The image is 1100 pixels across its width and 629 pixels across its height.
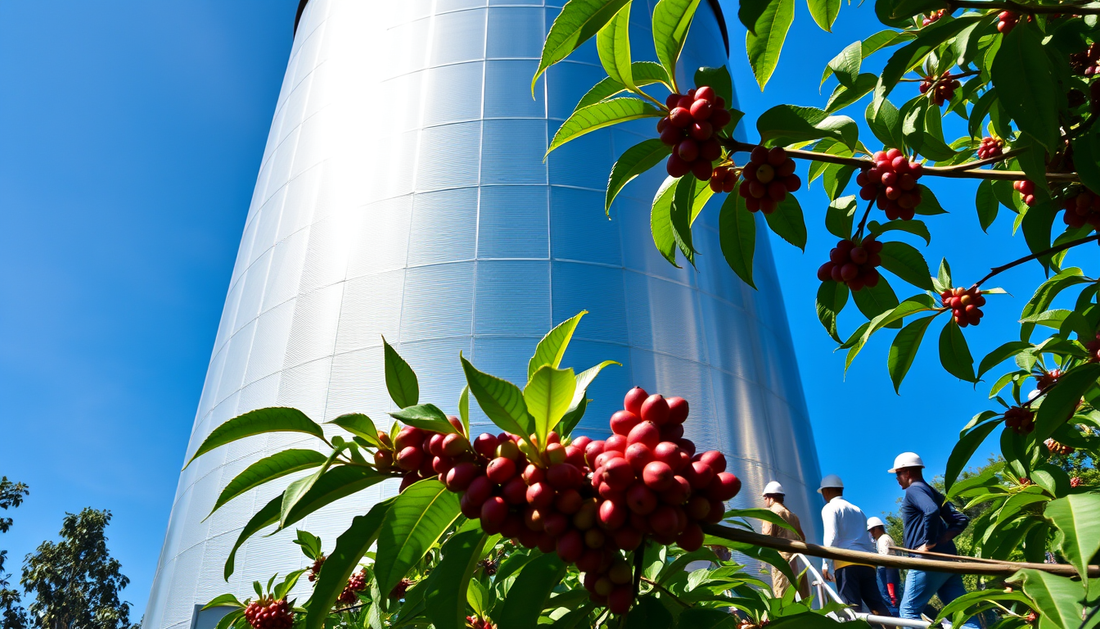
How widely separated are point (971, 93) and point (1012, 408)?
0.96 m

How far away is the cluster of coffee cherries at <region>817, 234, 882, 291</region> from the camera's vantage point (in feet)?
5.65

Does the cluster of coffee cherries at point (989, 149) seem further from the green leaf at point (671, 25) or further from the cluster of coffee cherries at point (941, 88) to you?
the green leaf at point (671, 25)

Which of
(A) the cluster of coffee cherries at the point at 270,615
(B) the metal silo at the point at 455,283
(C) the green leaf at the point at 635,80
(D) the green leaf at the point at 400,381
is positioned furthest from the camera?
(B) the metal silo at the point at 455,283

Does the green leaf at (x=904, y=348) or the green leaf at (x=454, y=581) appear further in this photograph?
the green leaf at (x=904, y=348)

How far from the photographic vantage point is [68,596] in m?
30.3

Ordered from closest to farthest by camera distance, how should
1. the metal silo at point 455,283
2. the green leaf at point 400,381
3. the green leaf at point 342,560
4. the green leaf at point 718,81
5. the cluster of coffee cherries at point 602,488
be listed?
the cluster of coffee cherries at point 602,488 → the green leaf at point 342,560 → the green leaf at point 400,381 → the green leaf at point 718,81 → the metal silo at point 455,283

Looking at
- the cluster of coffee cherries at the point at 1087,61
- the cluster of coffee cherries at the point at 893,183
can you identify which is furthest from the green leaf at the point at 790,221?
the cluster of coffee cherries at the point at 1087,61

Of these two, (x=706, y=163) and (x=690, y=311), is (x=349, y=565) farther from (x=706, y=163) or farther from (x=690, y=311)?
(x=690, y=311)

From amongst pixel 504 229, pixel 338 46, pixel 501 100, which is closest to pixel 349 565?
pixel 504 229

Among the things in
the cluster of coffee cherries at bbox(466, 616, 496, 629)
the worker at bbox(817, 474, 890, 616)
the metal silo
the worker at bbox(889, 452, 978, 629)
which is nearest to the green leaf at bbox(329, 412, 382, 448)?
the cluster of coffee cherries at bbox(466, 616, 496, 629)

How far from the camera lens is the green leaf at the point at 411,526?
101 cm

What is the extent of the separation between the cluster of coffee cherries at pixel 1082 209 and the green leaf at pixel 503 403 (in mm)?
1430

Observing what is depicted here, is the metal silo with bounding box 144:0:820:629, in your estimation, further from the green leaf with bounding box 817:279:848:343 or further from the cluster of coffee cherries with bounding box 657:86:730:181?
the cluster of coffee cherries with bounding box 657:86:730:181

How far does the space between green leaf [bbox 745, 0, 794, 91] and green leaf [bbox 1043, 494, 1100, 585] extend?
103 cm
